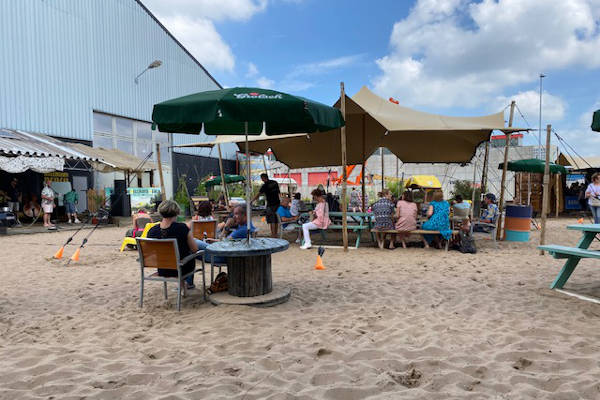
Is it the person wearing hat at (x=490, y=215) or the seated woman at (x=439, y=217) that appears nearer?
the seated woman at (x=439, y=217)

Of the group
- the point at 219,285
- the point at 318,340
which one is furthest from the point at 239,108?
the point at 318,340

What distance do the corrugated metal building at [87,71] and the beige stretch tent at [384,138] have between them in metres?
8.09

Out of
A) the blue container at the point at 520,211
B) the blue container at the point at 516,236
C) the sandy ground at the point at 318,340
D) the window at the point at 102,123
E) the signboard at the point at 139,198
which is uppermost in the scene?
the window at the point at 102,123

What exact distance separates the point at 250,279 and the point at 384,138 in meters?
7.39

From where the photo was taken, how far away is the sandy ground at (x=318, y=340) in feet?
8.38

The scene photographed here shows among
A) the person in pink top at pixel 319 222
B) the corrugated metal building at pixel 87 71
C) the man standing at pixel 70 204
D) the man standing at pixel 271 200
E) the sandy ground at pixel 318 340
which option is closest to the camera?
the sandy ground at pixel 318 340

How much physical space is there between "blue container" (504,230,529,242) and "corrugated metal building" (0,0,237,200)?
49.7 feet

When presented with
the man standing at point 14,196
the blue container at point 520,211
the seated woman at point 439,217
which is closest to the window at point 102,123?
the man standing at point 14,196

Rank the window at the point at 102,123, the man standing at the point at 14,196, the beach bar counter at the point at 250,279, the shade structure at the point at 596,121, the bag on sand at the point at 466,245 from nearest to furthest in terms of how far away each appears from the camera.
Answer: the beach bar counter at the point at 250,279
the shade structure at the point at 596,121
the bag on sand at the point at 466,245
the man standing at the point at 14,196
the window at the point at 102,123

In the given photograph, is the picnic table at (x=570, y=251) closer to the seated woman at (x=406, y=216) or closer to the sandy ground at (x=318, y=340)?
the sandy ground at (x=318, y=340)

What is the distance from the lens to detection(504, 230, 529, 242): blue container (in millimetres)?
9211

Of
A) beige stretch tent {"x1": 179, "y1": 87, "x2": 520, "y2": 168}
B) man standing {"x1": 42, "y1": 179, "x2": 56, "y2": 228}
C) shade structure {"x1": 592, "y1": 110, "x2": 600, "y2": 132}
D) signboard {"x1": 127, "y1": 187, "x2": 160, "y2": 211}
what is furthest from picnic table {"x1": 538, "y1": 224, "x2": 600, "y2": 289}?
man standing {"x1": 42, "y1": 179, "x2": 56, "y2": 228}

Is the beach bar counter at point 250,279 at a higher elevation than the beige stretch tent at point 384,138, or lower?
lower

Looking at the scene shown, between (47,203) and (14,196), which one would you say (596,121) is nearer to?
(47,203)
